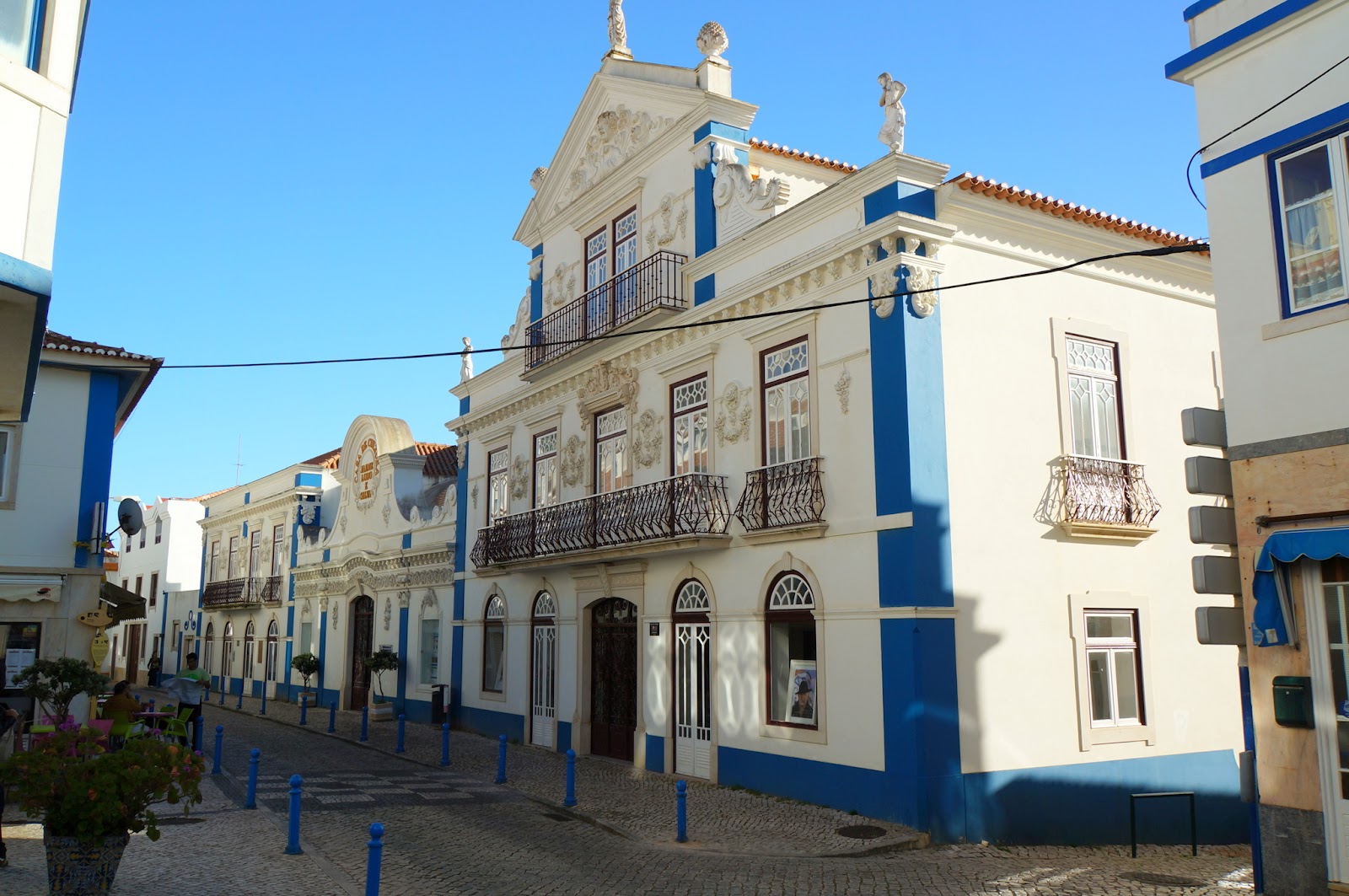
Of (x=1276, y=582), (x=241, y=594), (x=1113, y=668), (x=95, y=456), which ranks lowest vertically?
(x=1113, y=668)

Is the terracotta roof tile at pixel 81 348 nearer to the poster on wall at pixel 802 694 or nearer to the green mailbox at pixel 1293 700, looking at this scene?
the poster on wall at pixel 802 694

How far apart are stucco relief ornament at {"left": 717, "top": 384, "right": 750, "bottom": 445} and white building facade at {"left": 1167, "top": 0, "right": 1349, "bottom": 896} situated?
7.29 meters

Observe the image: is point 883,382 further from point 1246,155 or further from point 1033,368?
point 1246,155

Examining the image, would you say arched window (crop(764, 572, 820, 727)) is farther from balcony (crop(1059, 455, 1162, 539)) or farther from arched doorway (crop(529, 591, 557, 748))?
arched doorway (crop(529, 591, 557, 748))

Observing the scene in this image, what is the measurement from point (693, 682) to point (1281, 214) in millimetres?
10291

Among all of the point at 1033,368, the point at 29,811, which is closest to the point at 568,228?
the point at 1033,368

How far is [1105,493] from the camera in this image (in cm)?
1388

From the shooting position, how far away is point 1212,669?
14.4 metres

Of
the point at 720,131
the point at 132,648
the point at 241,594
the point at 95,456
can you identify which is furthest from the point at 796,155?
the point at 132,648

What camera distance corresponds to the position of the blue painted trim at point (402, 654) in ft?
84.8

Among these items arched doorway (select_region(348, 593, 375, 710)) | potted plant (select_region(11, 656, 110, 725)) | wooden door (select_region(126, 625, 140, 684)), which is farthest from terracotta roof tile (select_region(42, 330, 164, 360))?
wooden door (select_region(126, 625, 140, 684))

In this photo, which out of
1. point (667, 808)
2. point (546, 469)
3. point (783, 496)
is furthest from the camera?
point (546, 469)

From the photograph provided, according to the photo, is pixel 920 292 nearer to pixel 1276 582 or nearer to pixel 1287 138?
pixel 1287 138

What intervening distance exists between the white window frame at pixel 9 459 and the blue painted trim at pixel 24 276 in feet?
37.7
